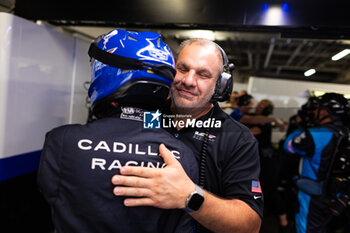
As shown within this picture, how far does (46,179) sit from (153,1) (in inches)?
64.4

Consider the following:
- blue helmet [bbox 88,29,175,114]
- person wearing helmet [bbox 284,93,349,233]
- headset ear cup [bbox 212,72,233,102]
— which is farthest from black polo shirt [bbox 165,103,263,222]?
person wearing helmet [bbox 284,93,349,233]

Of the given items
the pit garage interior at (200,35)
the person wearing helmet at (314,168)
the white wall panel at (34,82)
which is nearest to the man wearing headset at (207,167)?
the pit garage interior at (200,35)

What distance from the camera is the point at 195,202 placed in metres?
0.66

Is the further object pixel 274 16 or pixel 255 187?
pixel 274 16

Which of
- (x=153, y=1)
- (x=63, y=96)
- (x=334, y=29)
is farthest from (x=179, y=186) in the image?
(x=63, y=96)

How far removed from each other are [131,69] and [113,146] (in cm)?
22

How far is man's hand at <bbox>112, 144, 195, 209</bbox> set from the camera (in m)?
0.59

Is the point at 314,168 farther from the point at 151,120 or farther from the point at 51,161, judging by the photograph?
the point at 51,161

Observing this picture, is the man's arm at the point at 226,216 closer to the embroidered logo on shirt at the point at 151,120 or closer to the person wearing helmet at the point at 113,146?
the person wearing helmet at the point at 113,146

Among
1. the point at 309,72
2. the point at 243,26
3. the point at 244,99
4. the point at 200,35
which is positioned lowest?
the point at 244,99

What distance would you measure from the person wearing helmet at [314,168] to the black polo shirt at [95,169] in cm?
120

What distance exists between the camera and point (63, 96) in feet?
7.91

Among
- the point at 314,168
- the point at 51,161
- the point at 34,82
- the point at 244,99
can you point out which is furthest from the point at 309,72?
the point at 34,82

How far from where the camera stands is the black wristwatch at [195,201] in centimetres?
65
